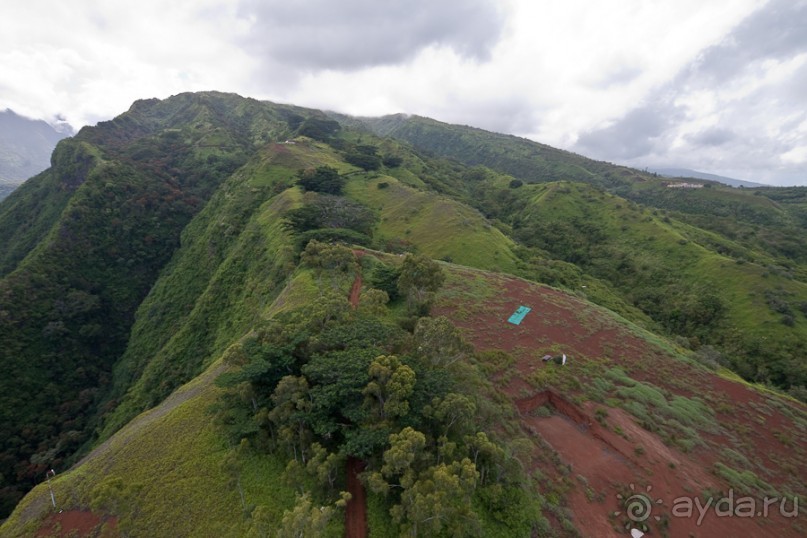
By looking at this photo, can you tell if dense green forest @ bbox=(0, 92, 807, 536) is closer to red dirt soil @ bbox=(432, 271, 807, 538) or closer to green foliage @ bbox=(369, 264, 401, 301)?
green foliage @ bbox=(369, 264, 401, 301)

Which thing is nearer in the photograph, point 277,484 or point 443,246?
point 277,484

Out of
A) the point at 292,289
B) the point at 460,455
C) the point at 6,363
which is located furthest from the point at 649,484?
the point at 6,363

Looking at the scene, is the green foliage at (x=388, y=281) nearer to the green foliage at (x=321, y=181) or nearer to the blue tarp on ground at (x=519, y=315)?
the blue tarp on ground at (x=519, y=315)

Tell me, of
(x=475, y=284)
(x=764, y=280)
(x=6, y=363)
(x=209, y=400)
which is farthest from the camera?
(x=764, y=280)

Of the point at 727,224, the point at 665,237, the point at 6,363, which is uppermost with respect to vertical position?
the point at 727,224

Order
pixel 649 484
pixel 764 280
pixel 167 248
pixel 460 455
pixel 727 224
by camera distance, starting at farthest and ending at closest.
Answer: pixel 727 224 → pixel 167 248 → pixel 764 280 → pixel 649 484 → pixel 460 455

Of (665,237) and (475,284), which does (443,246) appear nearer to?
(475,284)

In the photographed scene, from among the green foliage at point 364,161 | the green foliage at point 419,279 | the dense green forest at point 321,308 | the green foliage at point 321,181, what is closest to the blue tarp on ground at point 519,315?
the dense green forest at point 321,308

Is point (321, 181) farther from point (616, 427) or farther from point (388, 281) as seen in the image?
point (616, 427)
